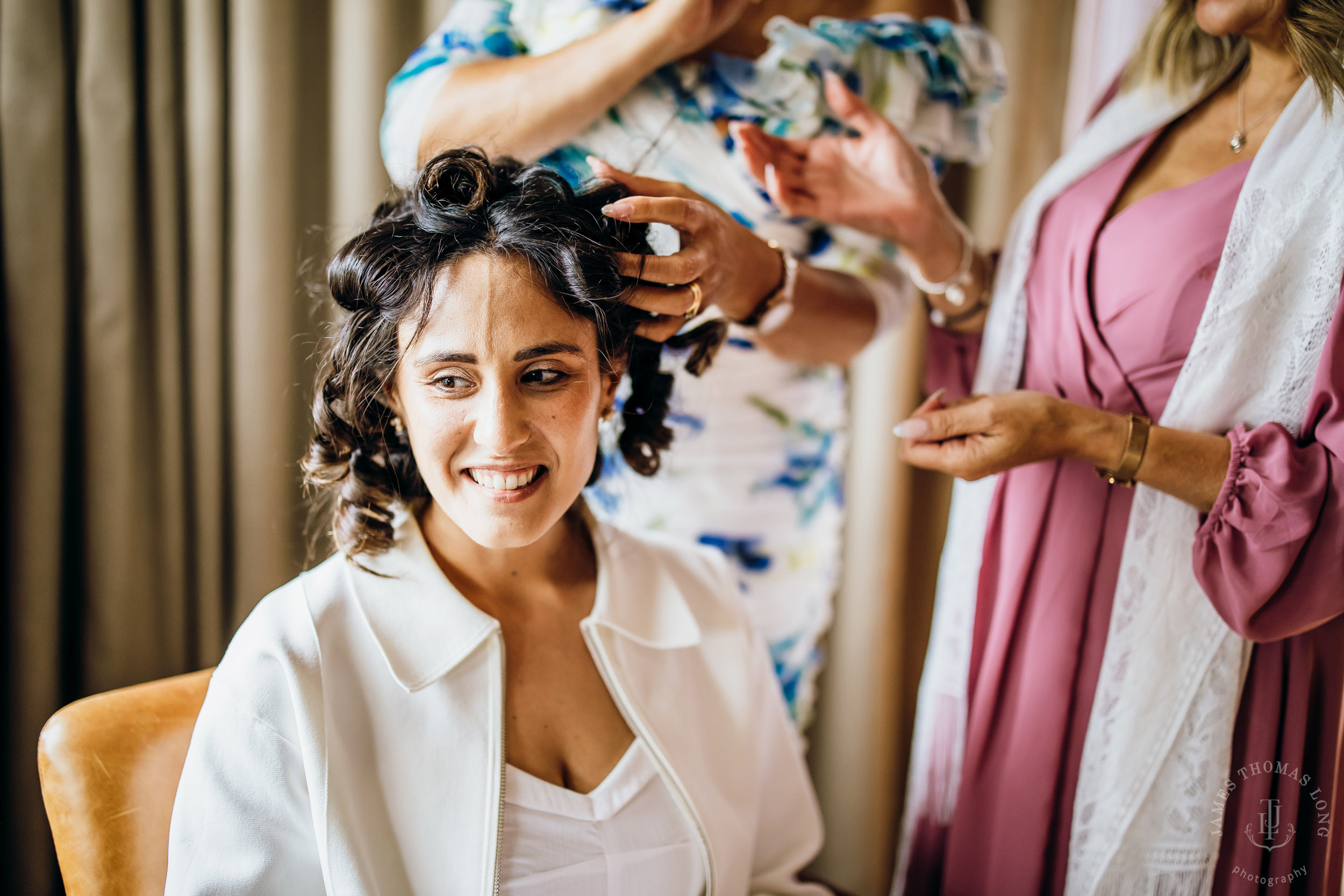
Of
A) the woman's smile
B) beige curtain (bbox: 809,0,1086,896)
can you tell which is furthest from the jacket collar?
beige curtain (bbox: 809,0,1086,896)

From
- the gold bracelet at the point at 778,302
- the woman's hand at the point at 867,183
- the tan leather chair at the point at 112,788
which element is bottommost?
the tan leather chair at the point at 112,788

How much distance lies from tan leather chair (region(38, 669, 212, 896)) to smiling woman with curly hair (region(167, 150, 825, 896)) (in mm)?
110

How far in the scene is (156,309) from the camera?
1.46 m

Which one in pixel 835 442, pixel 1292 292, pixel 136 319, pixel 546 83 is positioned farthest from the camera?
pixel 835 442

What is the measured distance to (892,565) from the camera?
2213 millimetres

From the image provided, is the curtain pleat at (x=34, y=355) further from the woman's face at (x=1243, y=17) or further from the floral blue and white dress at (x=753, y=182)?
the woman's face at (x=1243, y=17)

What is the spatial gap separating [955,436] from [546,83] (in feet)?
2.43

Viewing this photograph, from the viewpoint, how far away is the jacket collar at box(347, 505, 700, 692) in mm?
961

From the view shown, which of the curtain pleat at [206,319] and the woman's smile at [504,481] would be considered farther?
the curtain pleat at [206,319]

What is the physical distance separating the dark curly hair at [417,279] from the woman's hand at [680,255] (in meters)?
0.02

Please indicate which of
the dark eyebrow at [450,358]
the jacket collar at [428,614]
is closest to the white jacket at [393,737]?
the jacket collar at [428,614]

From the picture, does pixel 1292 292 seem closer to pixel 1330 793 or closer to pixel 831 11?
pixel 1330 793

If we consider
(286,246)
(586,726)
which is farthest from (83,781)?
(286,246)

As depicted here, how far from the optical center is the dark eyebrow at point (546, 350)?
917 millimetres
